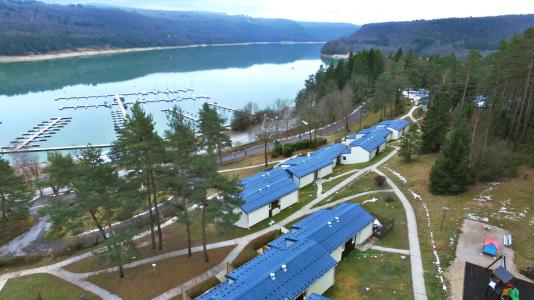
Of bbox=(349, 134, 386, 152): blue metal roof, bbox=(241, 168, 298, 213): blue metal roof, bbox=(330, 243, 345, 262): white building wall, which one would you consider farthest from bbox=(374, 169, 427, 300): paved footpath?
bbox=(349, 134, 386, 152): blue metal roof

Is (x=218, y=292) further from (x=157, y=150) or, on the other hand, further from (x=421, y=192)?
(x=421, y=192)

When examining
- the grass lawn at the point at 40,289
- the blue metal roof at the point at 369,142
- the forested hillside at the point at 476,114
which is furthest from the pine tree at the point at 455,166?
the grass lawn at the point at 40,289

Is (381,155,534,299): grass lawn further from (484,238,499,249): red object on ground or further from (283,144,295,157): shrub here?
(283,144,295,157): shrub

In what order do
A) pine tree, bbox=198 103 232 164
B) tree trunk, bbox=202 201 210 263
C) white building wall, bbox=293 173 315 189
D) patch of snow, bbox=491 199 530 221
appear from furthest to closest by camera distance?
1. pine tree, bbox=198 103 232 164
2. white building wall, bbox=293 173 315 189
3. patch of snow, bbox=491 199 530 221
4. tree trunk, bbox=202 201 210 263

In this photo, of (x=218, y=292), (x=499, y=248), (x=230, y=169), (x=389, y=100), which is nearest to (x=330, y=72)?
(x=389, y=100)

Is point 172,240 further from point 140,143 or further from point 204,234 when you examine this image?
point 140,143

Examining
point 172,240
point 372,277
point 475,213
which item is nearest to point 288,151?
point 172,240

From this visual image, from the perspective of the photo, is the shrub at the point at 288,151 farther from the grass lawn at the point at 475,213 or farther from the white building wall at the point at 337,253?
the white building wall at the point at 337,253

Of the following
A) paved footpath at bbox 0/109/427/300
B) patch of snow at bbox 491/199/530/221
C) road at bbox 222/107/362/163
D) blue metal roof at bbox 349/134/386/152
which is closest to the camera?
paved footpath at bbox 0/109/427/300
